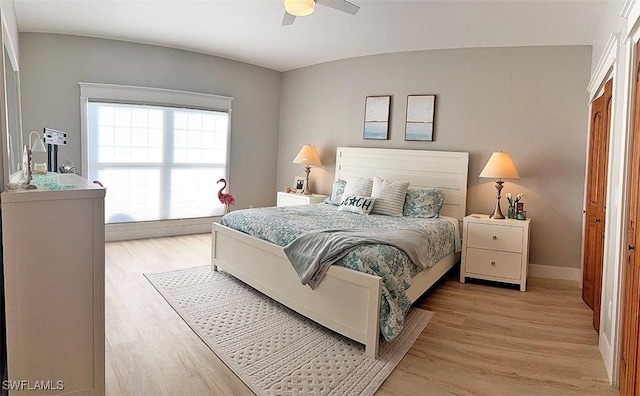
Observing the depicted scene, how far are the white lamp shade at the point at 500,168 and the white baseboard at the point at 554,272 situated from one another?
1.08 m

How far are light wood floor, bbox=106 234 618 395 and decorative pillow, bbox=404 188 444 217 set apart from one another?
803 millimetres

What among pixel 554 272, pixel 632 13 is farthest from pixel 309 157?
pixel 632 13

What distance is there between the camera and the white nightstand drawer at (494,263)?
13.2ft

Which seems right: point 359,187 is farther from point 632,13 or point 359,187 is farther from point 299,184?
point 632,13

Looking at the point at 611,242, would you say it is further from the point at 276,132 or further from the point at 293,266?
the point at 276,132

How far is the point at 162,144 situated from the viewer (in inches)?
222

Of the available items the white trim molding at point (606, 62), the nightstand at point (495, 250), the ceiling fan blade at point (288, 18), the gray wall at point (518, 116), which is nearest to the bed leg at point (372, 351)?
the nightstand at point (495, 250)

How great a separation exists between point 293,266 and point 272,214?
95 cm

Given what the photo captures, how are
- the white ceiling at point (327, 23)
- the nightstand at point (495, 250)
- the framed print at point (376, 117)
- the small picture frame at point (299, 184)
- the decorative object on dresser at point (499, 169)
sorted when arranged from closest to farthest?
the white ceiling at point (327, 23) → the nightstand at point (495, 250) → the decorative object on dresser at point (499, 169) → the framed print at point (376, 117) → the small picture frame at point (299, 184)

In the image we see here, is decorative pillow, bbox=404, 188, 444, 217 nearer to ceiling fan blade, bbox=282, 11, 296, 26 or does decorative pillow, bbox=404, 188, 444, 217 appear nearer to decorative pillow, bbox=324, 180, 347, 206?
decorative pillow, bbox=324, 180, 347, 206

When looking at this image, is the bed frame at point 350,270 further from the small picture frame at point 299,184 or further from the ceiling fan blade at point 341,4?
the ceiling fan blade at point 341,4

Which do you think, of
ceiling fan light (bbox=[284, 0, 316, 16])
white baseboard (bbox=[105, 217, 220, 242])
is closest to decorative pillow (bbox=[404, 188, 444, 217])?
ceiling fan light (bbox=[284, 0, 316, 16])

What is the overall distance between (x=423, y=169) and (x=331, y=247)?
2.46 meters

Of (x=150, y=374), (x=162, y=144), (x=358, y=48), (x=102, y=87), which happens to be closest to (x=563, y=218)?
(x=358, y=48)
